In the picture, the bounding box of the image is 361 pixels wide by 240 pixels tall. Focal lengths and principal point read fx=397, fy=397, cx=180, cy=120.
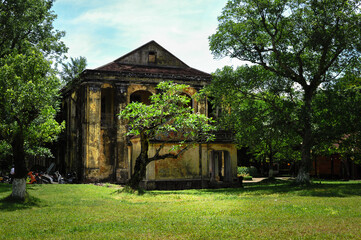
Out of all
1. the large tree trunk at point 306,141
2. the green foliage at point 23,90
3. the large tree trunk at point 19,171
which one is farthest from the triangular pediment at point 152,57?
the large tree trunk at point 19,171

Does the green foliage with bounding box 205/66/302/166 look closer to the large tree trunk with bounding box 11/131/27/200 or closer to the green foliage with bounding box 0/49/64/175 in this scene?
the green foliage with bounding box 0/49/64/175

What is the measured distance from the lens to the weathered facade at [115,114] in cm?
3048

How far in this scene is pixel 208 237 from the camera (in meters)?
8.02

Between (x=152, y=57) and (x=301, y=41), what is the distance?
1655 centimetres

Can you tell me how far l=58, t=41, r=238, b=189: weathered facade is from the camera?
30.5 metres

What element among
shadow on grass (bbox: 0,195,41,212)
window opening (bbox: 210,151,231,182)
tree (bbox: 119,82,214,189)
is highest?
tree (bbox: 119,82,214,189)

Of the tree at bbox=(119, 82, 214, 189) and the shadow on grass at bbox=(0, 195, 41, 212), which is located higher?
the tree at bbox=(119, 82, 214, 189)

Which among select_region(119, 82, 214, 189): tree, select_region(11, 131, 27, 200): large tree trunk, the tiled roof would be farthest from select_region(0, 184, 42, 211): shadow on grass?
the tiled roof

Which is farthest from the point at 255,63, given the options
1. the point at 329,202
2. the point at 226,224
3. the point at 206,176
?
the point at 226,224

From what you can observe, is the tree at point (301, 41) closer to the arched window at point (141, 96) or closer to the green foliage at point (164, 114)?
the green foliage at point (164, 114)

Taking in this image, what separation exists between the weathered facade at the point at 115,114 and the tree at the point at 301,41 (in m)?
5.43

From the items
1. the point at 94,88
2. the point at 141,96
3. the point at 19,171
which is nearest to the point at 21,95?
the point at 19,171

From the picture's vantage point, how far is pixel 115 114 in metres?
32.4

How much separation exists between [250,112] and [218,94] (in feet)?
7.39
